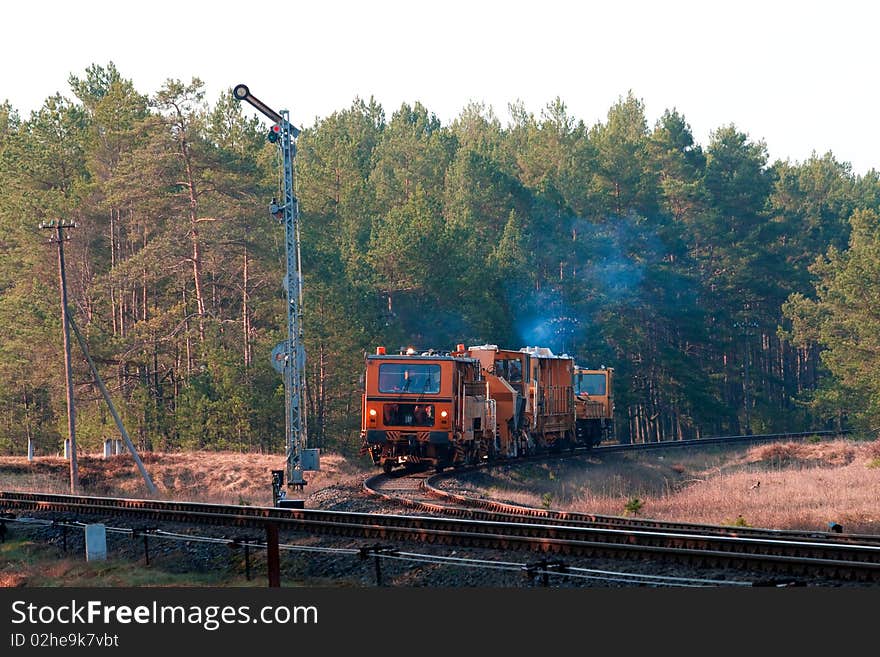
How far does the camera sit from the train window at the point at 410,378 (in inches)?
1168

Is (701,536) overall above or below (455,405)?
below

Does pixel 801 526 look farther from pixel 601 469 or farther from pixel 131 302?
pixel 131 302

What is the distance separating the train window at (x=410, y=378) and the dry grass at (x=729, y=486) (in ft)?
9.82

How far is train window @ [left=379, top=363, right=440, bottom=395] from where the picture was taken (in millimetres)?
29656

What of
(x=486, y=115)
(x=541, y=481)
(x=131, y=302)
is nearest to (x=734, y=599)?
(x=541, y=481)

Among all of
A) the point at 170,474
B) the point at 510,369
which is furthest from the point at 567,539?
the point at 170,474

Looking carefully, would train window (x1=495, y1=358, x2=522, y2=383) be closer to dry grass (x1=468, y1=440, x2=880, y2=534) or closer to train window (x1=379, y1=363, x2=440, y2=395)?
dry grass (x1=468, y1=440, x2=880, y2=534)

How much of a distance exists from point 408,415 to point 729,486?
794cm

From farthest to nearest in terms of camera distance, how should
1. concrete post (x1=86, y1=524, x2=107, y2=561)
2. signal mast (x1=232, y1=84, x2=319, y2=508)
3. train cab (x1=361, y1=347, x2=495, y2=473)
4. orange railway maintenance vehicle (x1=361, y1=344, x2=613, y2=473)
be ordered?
1. orange railway maintenance vehicle (x1=361, y1=344, x2=613, y2=473)
2. train cab (x1=361, y1=347, x2=495, y2=473)
3. signal mast (x1=232, y1=84, x2=319, y2=508)
4. concrete post (x1=86, y1=524, x2=107, y2=561)

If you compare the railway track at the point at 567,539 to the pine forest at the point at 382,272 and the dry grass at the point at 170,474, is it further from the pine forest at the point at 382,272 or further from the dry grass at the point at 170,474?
the pine forest at the point at 382,272

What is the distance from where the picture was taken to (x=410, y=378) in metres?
30.0

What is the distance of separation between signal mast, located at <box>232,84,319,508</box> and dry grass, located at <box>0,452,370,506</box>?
4.53m

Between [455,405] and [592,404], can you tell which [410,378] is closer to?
[455,405]

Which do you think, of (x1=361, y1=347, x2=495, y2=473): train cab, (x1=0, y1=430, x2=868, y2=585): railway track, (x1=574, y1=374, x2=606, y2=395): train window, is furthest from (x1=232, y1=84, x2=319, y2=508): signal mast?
(x1=574, y1=374, x2=606, y2=395): train window
